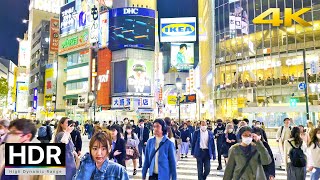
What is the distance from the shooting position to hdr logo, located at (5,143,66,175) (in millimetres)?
2600

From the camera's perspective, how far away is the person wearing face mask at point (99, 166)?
9.47 feet

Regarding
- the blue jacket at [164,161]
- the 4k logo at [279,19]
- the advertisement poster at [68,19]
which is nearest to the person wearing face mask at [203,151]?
the blue jacket at [164,161]

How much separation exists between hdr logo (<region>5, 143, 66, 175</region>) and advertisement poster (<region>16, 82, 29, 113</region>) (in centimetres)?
10776

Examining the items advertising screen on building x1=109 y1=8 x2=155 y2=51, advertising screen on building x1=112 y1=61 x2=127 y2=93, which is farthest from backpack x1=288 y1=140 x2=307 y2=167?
advertising screen on building x1=109 y1=8 x2=155 y2=51

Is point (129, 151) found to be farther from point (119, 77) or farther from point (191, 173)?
point (119, 77)

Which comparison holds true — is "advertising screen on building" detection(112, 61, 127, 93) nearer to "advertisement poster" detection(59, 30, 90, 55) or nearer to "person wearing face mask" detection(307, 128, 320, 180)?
"advertisement poster" detection(59, 30, 90, 55)

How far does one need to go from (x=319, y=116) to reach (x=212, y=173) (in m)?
24.0

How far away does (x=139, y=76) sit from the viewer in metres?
64.4

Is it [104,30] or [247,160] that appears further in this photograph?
[104,30]

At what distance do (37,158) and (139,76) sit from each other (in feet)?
203

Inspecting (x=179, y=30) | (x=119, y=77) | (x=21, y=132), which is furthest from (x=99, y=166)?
(x=179, y=30)

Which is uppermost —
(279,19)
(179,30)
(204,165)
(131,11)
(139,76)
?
(131,11)

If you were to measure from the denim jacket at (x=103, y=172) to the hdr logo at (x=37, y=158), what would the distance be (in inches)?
11.4

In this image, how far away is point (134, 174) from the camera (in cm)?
1128
